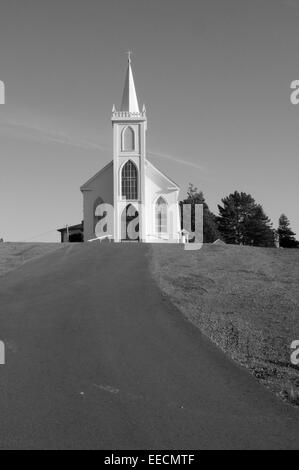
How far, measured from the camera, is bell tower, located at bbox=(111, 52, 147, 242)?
4050cm

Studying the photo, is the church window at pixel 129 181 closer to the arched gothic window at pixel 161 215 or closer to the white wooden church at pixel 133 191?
the white wooden church at pixel 133 191

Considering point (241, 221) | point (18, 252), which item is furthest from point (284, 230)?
point (18, 252)

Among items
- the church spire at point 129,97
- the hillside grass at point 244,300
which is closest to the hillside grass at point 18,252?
the hillside grass at point 244,300

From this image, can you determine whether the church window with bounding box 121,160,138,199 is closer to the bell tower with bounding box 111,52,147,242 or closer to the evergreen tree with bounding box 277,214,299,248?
the bell tower with bounding box 111,52,147,242

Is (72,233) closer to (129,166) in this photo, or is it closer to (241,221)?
(129,166)

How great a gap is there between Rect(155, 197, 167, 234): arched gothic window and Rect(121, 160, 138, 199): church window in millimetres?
2237

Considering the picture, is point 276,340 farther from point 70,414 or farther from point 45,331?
point 70,414

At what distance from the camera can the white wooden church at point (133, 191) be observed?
4066 centimetres

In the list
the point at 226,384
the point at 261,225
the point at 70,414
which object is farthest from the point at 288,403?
the point at 261,225

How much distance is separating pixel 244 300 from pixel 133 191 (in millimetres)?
26027

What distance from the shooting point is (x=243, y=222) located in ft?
284

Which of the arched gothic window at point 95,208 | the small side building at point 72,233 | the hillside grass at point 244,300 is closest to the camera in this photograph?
the hillside grass at point 244,300

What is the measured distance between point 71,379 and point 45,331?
3135mm

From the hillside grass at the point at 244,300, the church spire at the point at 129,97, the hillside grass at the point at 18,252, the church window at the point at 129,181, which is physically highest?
the church spire at the point at 129,97
